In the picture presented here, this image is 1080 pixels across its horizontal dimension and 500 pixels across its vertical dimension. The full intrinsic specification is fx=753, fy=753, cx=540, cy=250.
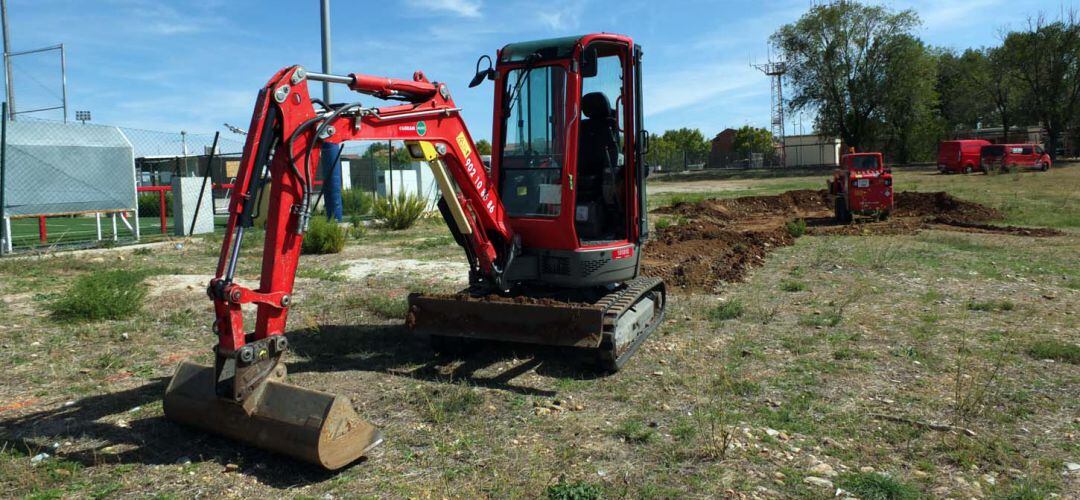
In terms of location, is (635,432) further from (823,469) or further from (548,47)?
(548,47)

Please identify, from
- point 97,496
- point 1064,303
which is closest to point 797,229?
point 1064,303

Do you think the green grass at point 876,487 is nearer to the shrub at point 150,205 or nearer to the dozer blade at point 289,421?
the dozer blade at point 289,421

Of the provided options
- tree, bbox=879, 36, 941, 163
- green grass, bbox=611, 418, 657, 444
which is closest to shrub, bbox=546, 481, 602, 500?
green grass, bbox=611, 418, 657, 444

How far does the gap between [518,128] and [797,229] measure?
10.9m

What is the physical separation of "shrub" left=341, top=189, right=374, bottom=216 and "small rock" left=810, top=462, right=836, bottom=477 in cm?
1711

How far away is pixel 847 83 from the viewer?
51.7m

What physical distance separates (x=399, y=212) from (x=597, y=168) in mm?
11518

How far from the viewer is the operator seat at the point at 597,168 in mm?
6629

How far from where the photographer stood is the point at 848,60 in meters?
51.6

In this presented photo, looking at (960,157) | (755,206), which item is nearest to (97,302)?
(755,206)

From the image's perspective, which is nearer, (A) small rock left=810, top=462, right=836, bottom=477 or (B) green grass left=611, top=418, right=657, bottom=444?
(A) small rock left=810, top=462, right=836, bottom=477

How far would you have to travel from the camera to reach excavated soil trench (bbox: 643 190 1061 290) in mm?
10891

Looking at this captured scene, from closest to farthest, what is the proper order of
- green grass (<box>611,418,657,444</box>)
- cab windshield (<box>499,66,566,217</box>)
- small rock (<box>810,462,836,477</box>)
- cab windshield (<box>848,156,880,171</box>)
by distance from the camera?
small rock (<box>810,462,836,477</box>) < green grass (<box>611,418,657,444</box>) < cab windshield (<box>499,66,566,217</box>) < cab windshield (<box>848,156,880,171</box>)

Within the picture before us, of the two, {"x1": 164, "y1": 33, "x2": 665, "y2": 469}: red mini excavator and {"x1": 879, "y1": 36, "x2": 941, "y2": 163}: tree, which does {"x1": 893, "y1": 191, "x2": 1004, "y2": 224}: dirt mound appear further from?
{"x1": 879, "y1": 36, "x2": 941, "y2": 163}: tree
